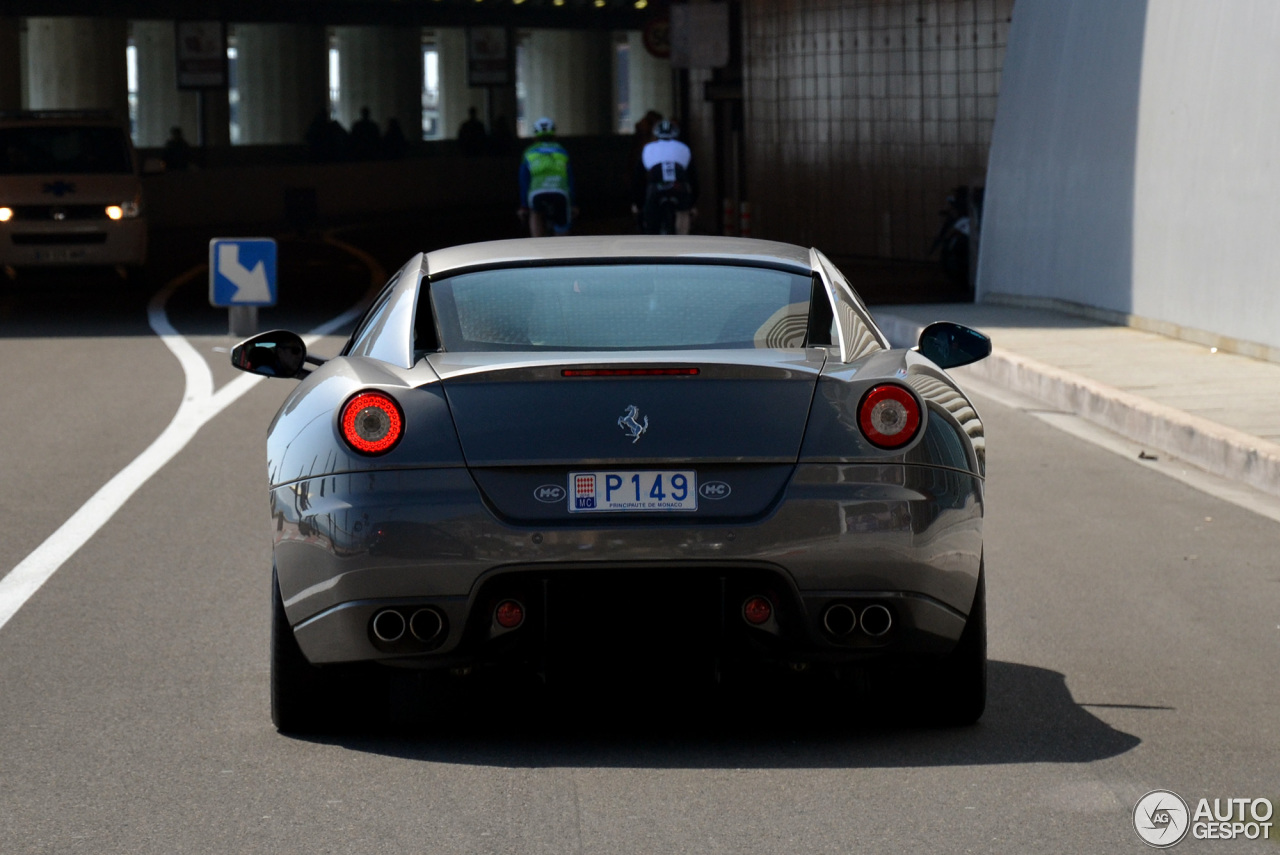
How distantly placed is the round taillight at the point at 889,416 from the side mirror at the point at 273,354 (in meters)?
2.04

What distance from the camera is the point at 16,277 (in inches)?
1036

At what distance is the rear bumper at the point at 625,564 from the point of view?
498cm

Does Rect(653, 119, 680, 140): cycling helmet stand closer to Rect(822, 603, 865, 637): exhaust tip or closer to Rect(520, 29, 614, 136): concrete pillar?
Rect(822, 603, 865, 637): exhaust tip

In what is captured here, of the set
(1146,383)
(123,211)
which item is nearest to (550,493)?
(1146,383)

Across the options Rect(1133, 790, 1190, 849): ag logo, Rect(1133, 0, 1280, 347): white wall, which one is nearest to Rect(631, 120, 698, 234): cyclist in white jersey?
Rect(1133, 0, 1280, 347): white wall

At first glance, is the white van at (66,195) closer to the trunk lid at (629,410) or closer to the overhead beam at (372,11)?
the overhead beam at (372,11)

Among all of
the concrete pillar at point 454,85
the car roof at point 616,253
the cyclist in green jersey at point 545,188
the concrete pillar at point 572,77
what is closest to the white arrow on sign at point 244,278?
the cyclist in green jersey at point 545,188

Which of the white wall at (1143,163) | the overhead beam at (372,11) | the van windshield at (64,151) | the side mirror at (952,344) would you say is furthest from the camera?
the overhead beam at (372,11)

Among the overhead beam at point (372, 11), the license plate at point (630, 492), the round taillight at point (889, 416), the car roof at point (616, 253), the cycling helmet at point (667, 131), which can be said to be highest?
the overhead beam at point (372, 11)

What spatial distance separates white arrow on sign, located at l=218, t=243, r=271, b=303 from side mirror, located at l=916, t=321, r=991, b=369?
12.5 m

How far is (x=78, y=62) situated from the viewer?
163 ft

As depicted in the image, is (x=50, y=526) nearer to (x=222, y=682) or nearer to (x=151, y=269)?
(x=222, y=682)

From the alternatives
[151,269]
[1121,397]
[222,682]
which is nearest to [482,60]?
[151,269]

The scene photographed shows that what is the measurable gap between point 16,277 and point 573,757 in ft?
74.3
